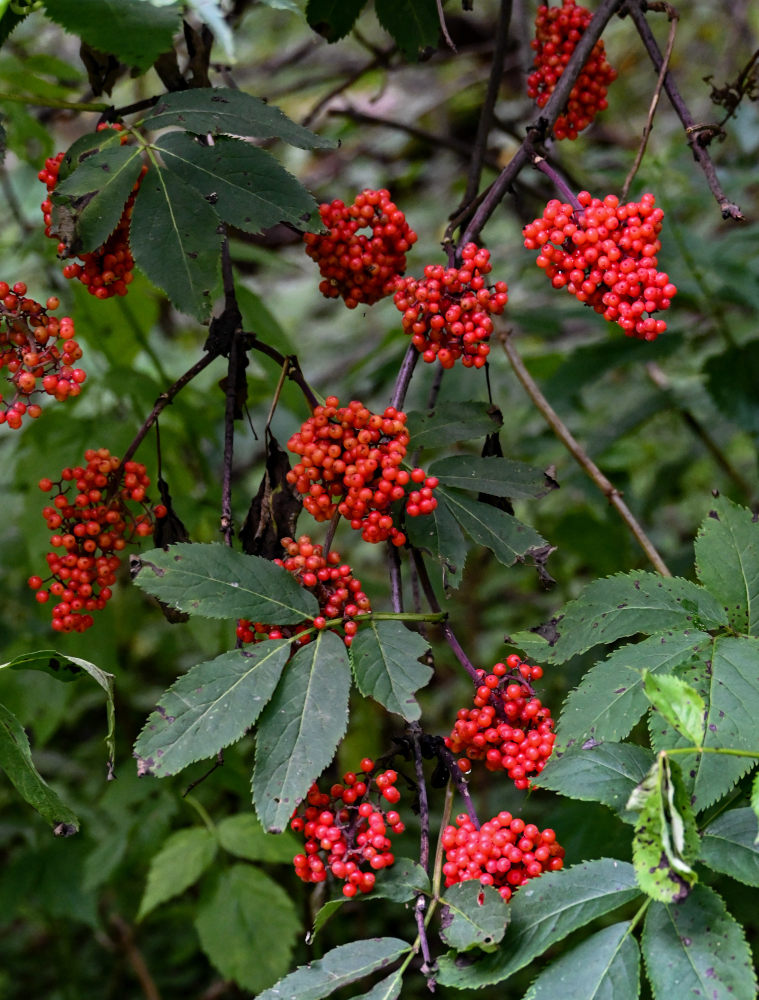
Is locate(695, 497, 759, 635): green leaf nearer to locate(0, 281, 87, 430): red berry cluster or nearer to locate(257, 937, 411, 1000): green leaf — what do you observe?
locate(257, 937, 411, 1000): green leaf

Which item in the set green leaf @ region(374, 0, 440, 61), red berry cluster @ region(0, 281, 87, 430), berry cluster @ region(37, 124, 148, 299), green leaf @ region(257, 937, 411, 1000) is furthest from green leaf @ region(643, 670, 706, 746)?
green leaf @ region(374, 0, 440, 61)

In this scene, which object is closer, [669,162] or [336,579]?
[336,579]

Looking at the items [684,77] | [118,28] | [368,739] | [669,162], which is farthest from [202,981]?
[684,77]

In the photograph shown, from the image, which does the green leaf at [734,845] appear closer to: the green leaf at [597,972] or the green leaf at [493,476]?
the green leaf at [597,972]

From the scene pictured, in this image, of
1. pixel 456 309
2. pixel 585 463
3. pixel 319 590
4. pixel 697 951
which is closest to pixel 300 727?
pixel 319 590

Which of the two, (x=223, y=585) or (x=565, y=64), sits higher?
(x=565, y=64)

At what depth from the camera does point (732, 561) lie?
160 centimetres

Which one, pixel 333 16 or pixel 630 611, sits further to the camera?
pixel 333 16

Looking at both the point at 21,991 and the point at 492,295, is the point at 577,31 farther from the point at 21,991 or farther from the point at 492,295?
the point at 21,991

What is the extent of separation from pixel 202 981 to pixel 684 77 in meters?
7.40

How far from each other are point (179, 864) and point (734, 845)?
1.72m

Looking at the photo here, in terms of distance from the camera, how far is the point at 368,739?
3084 mm

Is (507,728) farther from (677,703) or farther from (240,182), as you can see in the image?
(240,182)

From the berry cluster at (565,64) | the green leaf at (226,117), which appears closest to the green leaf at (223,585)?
the green leaf at (226,117)
